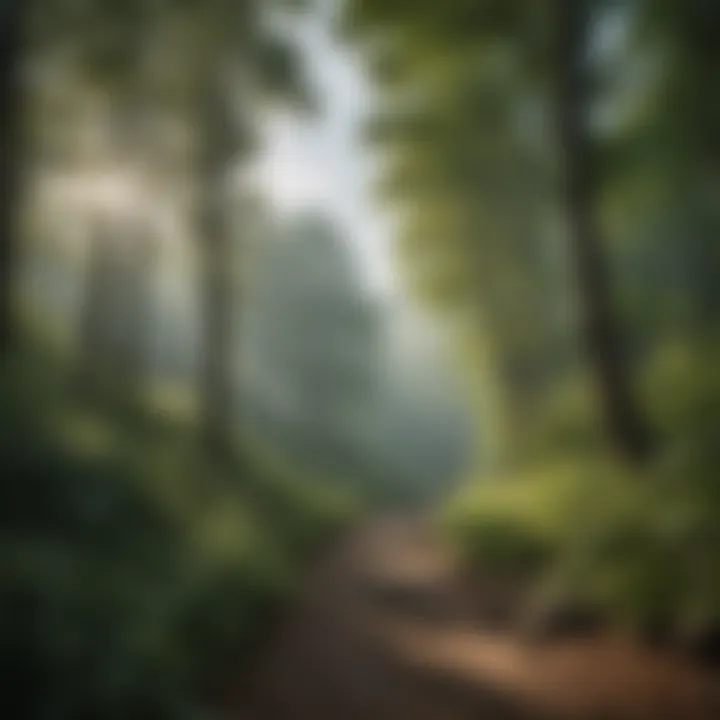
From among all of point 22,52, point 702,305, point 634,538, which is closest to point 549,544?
point 634,538

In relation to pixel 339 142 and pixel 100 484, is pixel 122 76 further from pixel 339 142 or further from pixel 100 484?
pixel 100 484

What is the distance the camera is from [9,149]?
393cm

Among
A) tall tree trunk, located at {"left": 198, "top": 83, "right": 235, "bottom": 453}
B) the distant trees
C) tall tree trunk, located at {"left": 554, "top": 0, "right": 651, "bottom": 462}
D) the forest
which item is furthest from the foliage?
tall tree trunk, located at {"left": 554, "top": 0, "right": 651, "bottom": 462}

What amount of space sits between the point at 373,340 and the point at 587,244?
1160 mm

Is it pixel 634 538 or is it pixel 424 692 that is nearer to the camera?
pixel 424 692

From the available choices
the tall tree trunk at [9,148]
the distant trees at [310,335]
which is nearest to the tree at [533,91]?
the distant trees at [310,335]

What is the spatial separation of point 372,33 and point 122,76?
1.27 m

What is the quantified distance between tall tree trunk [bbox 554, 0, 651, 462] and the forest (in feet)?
0.05

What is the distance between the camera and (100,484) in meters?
4.01

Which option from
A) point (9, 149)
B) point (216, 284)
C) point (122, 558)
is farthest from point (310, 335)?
point (9, 149)

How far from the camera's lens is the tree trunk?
389 cm

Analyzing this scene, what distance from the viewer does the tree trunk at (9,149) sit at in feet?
12.8

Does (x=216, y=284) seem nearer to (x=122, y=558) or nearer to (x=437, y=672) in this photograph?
(x=122, y=558)

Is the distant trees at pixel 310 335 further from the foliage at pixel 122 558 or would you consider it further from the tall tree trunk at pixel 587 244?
the tall tree trunk at pixel 587 244
